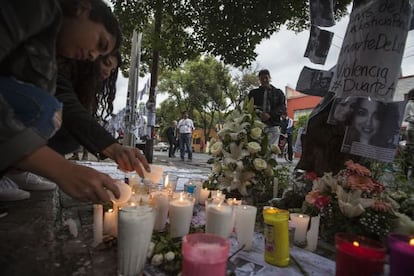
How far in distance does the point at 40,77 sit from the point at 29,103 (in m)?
0.11

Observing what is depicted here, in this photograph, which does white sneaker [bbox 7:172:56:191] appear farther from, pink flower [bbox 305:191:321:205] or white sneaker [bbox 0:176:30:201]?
pink flower [bbox 305:191:321:205]

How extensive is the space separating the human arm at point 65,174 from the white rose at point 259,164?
1.62 m

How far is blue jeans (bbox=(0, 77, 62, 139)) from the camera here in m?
1.11

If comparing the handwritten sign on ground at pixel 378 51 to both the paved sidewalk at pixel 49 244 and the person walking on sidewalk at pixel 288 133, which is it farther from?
the person walking on sidewalk at pixel 288 133

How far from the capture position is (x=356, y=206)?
163 cm

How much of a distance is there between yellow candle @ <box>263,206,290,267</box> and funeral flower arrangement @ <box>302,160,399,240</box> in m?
0.51

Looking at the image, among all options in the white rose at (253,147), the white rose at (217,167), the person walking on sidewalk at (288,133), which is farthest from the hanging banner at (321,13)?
the person walking on sidewalk at (288,133)

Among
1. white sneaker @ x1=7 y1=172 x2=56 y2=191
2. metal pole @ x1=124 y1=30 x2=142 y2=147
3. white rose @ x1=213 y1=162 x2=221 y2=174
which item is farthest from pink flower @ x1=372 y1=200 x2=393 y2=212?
metal pole @ x1=124 y1=30 x2=142 y2=147

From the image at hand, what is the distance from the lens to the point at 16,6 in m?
0.97

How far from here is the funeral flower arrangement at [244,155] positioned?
8.07 feet

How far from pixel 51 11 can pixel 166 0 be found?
1.58m

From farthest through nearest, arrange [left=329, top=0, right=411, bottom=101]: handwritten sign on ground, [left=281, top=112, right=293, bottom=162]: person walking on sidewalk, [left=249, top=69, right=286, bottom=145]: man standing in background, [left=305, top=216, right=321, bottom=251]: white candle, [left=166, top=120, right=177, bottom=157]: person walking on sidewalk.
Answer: [left=166, top=120, right=177, bottom=157]: person walking on sidewalk
[left=281, top=112, right=293, bottom=162]: person walking on sidewalk
[left=249, top=69, right=286, bottom=145]: man standing in background
[left=329, top=0, right=411, bottom=101]: handwritten sign on ground
[left=305, top=216, right=321, bottom=251]: white candle

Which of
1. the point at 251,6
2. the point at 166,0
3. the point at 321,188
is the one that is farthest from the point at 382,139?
the point at 166,0

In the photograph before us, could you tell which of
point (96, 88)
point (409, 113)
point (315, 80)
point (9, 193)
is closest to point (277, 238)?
point (315, 80)
